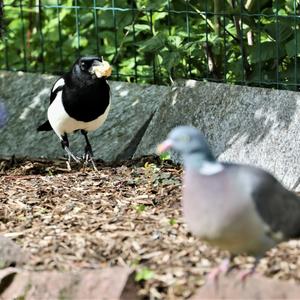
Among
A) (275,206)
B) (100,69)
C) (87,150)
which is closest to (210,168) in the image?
(275,206)

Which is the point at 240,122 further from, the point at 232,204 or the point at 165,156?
the point at 232,204

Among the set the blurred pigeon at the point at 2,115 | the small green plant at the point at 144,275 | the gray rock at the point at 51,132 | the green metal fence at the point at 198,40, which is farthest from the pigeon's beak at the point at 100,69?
the small green plant at the point at 144,275

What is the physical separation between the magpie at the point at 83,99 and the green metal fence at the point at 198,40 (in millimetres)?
466

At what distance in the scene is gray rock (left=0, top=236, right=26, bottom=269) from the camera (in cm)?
517

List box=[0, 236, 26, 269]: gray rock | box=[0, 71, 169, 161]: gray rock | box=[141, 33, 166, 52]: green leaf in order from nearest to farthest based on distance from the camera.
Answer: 1. box=[0, 236, 26, 269]: gray rock
2. box=[141, 33, 166, 52]: green leaf
3. box=[0, 71, 169, 161]: gray rock

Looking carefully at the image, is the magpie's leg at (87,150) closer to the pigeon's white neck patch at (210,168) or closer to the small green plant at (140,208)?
the small green plant at (140,208)

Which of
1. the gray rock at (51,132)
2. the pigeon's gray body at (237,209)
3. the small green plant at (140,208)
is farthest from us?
the gray rock at (51,132)

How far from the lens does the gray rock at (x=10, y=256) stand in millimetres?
5172

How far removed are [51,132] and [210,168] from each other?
13.4ft

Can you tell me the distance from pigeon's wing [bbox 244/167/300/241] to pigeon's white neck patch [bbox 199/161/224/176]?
0.42 ft

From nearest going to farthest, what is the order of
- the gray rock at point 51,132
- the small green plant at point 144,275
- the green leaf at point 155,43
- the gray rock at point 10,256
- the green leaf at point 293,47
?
the small green plant at point 144,275 → the gray rock at point 10,256 → the green leaf at point 293,47 → the green leaf at point 155,43 → the gray rock at point 51,132

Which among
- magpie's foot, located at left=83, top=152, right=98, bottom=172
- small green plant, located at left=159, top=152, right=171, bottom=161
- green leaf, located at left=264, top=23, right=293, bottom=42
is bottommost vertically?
magpie's foot, located at left=83, top=152, right=98, bottom=172

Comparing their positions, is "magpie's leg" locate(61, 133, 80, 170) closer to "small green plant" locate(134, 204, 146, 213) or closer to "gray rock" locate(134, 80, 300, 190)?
"gray rock" locate(134, 80, 300, 190)

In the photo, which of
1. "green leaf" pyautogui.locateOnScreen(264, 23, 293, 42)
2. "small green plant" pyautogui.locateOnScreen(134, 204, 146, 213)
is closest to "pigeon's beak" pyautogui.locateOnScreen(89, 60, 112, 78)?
"green leaf" pyautogui.locateOnScreen(264, 23, 293, 42)
